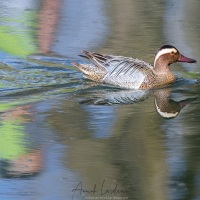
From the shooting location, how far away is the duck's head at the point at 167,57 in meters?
12.9

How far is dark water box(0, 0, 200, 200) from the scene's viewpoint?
27.1 feet

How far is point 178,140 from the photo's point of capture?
9648 millimetres

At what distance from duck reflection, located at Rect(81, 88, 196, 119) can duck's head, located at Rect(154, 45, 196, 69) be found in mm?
544

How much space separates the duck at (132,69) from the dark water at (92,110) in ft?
0.67

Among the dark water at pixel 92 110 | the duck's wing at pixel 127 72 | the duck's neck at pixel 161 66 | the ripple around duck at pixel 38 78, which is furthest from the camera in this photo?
the duck's neck at pixel 161 66

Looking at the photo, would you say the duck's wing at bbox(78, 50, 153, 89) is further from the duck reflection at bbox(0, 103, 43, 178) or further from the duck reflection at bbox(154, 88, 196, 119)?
the duck reflection at bbox(0, 103, 43, 178)

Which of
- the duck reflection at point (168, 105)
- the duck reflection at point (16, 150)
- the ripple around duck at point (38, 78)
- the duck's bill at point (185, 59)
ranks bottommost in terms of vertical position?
the ripple around duck at point (38, 78)

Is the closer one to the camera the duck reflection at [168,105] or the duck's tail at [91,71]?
the duck reflection at [168,105]

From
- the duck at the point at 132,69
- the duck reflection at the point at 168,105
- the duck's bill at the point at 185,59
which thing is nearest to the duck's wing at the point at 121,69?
the duck at the point at 132,69

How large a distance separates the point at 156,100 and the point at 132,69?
3.85ft

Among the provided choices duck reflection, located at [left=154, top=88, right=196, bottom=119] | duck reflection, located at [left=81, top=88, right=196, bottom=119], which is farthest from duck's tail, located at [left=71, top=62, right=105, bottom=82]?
duck reflection, located at [left=154, top=88, right=196, bottom=119]

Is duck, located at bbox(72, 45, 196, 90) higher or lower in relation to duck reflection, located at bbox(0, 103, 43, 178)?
lower

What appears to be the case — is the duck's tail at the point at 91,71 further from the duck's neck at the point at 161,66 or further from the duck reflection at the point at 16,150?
the duck reflection at the point at 16,150

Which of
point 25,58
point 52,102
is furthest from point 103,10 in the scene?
point 52,102
